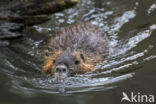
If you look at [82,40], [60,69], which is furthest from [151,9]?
[60,69]

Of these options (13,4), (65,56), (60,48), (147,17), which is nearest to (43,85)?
(65,56)

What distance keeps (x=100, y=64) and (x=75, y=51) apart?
445 millimetres

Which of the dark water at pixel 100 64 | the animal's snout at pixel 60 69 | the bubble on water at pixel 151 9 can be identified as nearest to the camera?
the dark water at pixel 100 64

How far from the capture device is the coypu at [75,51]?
4.32m

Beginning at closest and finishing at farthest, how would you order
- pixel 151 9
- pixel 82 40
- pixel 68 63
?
1. pixel 68 63
2. pixel 82 40
3. pixel 151 9

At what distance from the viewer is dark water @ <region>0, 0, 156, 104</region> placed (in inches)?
154

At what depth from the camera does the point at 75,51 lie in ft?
15.6

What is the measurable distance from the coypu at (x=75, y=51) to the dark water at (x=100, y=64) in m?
0.12

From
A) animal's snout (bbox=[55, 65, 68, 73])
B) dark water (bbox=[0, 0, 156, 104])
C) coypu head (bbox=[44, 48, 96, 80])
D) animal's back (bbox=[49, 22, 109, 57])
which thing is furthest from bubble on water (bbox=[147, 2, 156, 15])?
animal's snout (bbox=[55, 65, 68, 73])

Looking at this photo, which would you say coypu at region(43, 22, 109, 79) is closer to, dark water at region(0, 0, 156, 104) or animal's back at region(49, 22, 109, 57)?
animal's back at region(49, 22, 109, 57)

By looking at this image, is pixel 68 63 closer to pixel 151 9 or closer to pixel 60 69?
pixel 60 69

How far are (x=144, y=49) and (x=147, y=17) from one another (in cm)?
127

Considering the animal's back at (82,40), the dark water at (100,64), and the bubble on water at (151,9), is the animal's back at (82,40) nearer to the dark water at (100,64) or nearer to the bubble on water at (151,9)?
the dark water at (100,64)

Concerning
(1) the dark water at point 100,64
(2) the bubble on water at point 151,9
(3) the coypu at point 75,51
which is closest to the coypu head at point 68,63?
(3) the coypu at point 75,51
